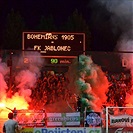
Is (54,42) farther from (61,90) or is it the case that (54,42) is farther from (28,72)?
(61,90)

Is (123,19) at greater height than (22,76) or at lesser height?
greater

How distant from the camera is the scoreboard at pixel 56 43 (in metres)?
24.0

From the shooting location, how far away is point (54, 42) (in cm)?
2428

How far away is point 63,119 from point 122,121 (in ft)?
8.28

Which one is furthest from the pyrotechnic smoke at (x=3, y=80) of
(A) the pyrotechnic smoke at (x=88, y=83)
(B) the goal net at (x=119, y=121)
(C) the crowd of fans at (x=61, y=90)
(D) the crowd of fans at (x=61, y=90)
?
(B) the goal net at (x=119, y=121)

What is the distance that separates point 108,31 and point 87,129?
2061 centimetres

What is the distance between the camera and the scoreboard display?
79.2 ft

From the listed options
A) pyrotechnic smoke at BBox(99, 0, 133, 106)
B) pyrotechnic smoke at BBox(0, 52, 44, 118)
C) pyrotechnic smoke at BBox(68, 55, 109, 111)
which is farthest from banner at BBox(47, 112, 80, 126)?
pyrotechnic smoke at BBox(99, 0, 133, 106)

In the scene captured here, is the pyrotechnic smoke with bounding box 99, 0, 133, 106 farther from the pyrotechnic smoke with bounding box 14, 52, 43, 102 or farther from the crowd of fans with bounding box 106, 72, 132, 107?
the pyrotechnic smoke with bounding box 14, 52, 43, 102

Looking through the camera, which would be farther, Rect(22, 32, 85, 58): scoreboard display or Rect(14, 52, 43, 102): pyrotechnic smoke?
Rect(22, 32, 85, 58): scoreboard display

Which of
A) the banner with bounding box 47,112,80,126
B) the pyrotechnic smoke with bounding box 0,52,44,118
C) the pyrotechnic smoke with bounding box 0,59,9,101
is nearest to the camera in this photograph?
the banner with bounding box 47,112,80,126

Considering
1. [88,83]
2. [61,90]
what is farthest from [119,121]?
[61,90]

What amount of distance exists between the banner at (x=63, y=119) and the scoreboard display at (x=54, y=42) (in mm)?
6219

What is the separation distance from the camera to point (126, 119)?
17.0m
